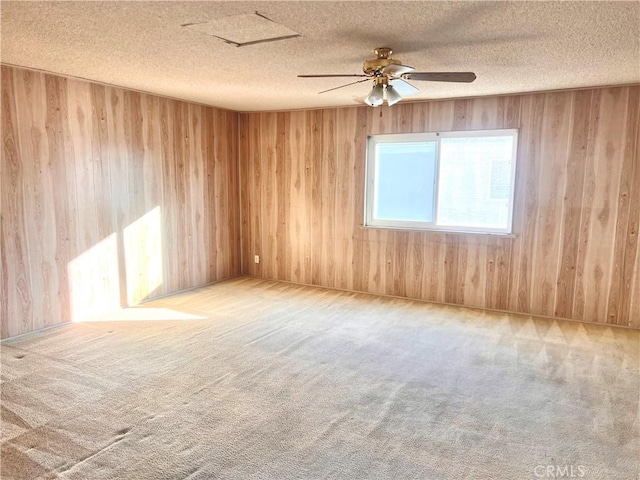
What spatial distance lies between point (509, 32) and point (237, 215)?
14.3 ft

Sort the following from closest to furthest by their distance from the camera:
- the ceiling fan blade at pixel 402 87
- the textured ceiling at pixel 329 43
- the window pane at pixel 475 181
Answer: the textured ceiling at pixel 329 43 → the ceiling fan blade at pixel 402 87 → the window pane at pixel 475 181

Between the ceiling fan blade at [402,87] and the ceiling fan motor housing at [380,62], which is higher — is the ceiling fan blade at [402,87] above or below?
below

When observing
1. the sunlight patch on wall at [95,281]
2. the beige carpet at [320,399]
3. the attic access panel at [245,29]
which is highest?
the attic access panel at [245,29]

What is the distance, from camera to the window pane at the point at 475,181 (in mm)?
4480

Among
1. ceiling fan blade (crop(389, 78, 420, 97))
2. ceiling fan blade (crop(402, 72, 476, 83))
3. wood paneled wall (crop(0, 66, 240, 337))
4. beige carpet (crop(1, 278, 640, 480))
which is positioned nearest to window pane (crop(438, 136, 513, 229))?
beige carpet (crop(1, 278, 640, 480))

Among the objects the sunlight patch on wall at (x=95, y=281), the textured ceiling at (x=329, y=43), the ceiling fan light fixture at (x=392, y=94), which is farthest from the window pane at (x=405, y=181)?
the sunlight patch on wall at (x=95, y=281)

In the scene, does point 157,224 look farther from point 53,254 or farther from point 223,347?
point 223,347

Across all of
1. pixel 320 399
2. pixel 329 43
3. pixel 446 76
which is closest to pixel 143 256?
pixel 320 399

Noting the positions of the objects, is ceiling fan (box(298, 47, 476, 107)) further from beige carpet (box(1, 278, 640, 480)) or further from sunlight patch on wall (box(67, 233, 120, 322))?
sunlight patch on wall (box(67, 233, 120, 322))

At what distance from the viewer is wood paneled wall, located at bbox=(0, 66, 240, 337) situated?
141 inches

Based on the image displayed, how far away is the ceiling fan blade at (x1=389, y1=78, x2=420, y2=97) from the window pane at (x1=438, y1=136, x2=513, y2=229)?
1742 mm

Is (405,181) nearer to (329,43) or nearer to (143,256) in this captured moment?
(329,43)

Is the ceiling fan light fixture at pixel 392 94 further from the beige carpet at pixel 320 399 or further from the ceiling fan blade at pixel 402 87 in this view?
the beige carpet at pixel 320 399

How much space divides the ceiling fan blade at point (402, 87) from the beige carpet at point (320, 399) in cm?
206
